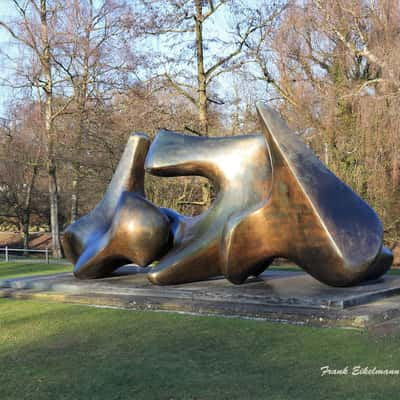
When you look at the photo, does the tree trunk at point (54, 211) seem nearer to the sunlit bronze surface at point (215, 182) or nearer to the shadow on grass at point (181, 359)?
the sunlit bronze surface at point (215, 182)

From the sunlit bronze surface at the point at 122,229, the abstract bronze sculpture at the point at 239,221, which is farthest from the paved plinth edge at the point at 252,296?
the sunlit bronze surface at the point at 122,229

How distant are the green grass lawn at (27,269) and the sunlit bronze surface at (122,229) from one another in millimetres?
4753

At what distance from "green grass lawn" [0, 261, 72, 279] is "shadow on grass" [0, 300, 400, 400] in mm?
8911

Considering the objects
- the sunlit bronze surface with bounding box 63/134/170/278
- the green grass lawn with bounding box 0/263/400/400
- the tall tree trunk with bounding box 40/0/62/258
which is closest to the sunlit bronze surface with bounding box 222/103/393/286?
the sunlit bronze surface with bounding box 63/134/170/278

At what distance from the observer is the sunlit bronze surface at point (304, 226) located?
9.98 m

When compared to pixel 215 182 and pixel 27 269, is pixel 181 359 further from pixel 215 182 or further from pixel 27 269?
pixel 27 269

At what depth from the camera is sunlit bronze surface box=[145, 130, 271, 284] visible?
38.2ft

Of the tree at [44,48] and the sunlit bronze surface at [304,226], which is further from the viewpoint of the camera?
the tree at [44,48]

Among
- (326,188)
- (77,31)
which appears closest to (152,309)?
(326,188)

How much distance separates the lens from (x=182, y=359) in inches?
279

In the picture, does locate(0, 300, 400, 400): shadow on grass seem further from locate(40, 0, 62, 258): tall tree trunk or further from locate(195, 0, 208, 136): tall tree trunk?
locate(40, 0, 62, 258): tall tree trunk

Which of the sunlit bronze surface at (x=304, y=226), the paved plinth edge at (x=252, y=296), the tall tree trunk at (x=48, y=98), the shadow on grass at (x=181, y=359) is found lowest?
the shadow on grass at (x=181, y=359)

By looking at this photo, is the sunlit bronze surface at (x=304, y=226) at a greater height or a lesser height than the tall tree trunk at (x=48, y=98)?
lesser

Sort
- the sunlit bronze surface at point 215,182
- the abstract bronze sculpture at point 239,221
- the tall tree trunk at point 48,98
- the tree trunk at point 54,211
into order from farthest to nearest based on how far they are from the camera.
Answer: the tree trunk at point 54,211 → the tall tree trunk at point 48,98 → the sunlit bronze surface at point 215,182 → the abstract bronze sculpture at point 239,221
